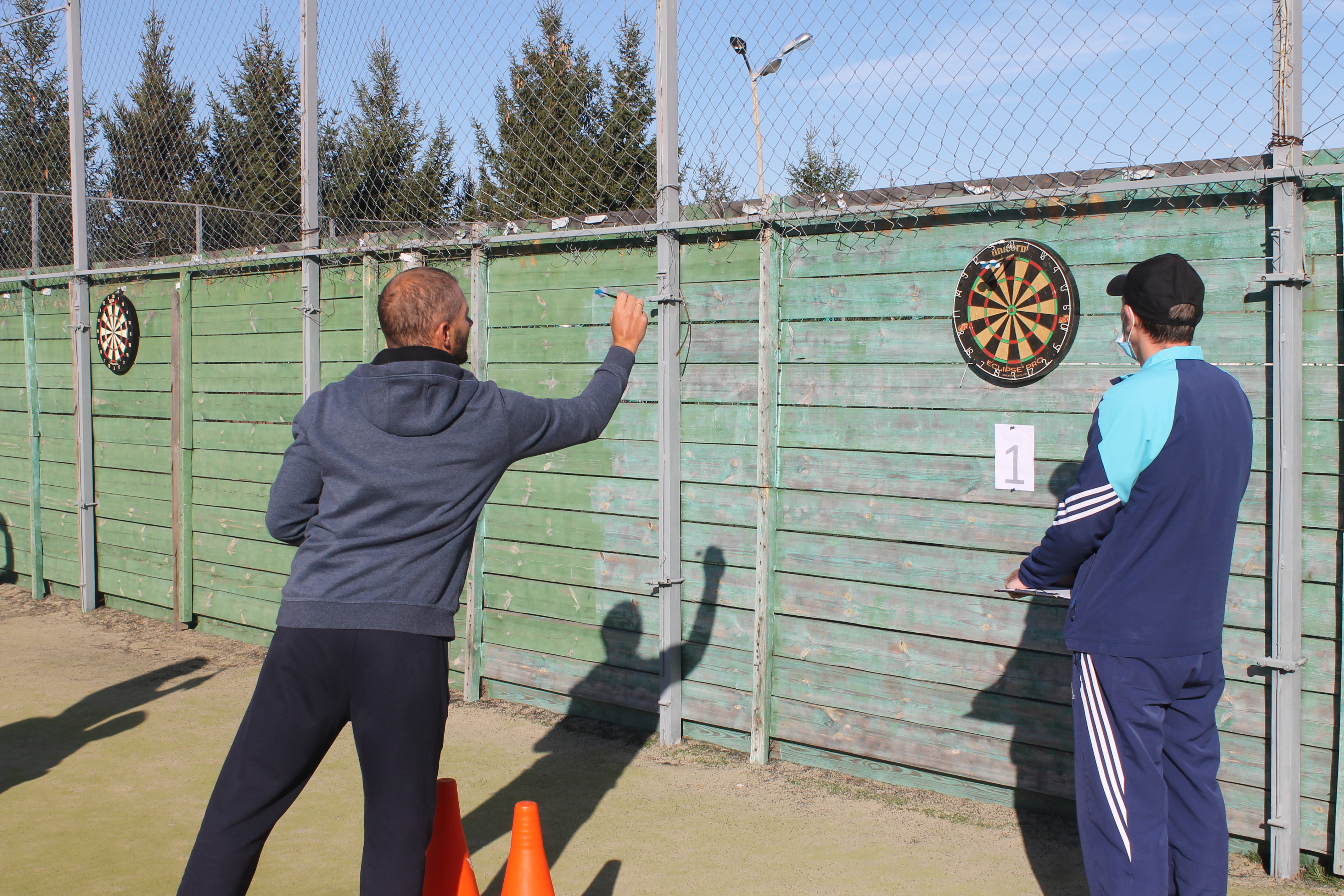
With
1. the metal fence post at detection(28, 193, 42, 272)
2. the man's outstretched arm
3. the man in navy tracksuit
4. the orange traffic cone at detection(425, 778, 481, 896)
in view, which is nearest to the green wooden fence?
the man in navy tracksuit

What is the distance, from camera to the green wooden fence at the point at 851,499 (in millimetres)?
3609

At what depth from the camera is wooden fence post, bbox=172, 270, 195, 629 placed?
7273mm

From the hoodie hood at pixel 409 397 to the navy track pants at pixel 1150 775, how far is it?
5.78 feet

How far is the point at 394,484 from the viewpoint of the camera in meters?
2.40

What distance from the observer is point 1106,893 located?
274 centimetres

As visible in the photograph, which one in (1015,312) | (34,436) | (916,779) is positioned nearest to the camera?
(1015,312)

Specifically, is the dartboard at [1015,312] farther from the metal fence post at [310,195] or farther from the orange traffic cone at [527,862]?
the metal fence post at [310,195]

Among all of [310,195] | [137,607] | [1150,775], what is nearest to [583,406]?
[1150,775]

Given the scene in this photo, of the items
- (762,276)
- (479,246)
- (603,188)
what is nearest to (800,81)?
(762,276)

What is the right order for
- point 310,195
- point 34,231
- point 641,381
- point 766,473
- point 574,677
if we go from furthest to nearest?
point 34,231 → point 310,195 → point 574,677 → point 641,381 → point 766,473

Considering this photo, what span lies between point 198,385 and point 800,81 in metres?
4.74

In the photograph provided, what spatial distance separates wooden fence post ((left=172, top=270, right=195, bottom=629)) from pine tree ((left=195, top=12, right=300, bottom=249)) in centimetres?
69

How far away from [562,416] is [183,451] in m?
5.59

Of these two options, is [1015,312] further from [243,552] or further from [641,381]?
[243,552]
